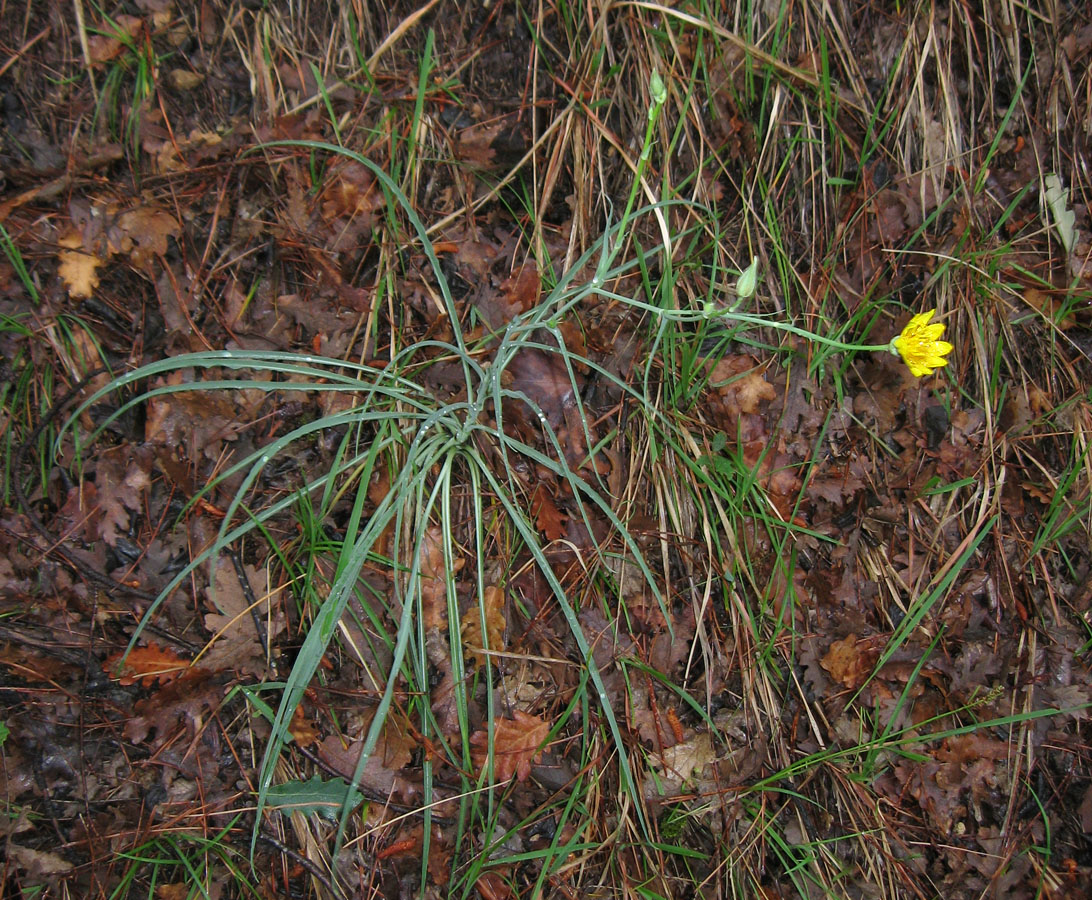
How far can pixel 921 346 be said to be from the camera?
1.44 metres

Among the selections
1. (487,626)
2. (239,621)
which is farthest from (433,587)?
(239,621)

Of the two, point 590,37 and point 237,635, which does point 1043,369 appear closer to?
point 590,37

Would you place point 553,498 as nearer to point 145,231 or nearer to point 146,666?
point 146,666

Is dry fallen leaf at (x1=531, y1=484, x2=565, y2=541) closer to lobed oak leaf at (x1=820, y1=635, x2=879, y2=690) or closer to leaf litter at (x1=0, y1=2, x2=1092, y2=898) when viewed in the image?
leaf litter at (x1=0, y1=2, x2=1092, y2=898)

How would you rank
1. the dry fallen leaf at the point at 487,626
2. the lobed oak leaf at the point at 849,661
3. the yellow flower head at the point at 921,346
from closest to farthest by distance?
the yellow flower head at the point at 921,346, the dry fallen leaf at the point at 487,626, the lobed oak leaf at the point at 849,661

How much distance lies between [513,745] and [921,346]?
1278mm

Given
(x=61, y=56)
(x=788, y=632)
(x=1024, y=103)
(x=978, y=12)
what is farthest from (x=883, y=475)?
(x=61, y=56)

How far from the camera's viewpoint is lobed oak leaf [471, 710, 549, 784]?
153 cm

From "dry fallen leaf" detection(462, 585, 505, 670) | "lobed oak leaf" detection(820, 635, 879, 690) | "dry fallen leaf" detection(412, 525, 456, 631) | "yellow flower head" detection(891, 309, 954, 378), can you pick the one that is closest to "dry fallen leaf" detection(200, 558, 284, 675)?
"dry fallen leaf" detection(412, 525, 456, 631)

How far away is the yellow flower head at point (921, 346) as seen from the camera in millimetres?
1431

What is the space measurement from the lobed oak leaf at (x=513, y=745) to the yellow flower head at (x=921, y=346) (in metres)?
1.17

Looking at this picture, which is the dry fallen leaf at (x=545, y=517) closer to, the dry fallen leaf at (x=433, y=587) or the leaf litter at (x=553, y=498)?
the leaf litter at (x=553, y=498)

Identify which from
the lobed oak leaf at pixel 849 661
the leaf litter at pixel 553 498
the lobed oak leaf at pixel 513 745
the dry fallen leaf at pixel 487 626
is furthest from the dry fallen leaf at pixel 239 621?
the lobed oak leaf at pixel 849 661

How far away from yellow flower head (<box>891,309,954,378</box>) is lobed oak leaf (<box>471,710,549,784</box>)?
1.17 m
